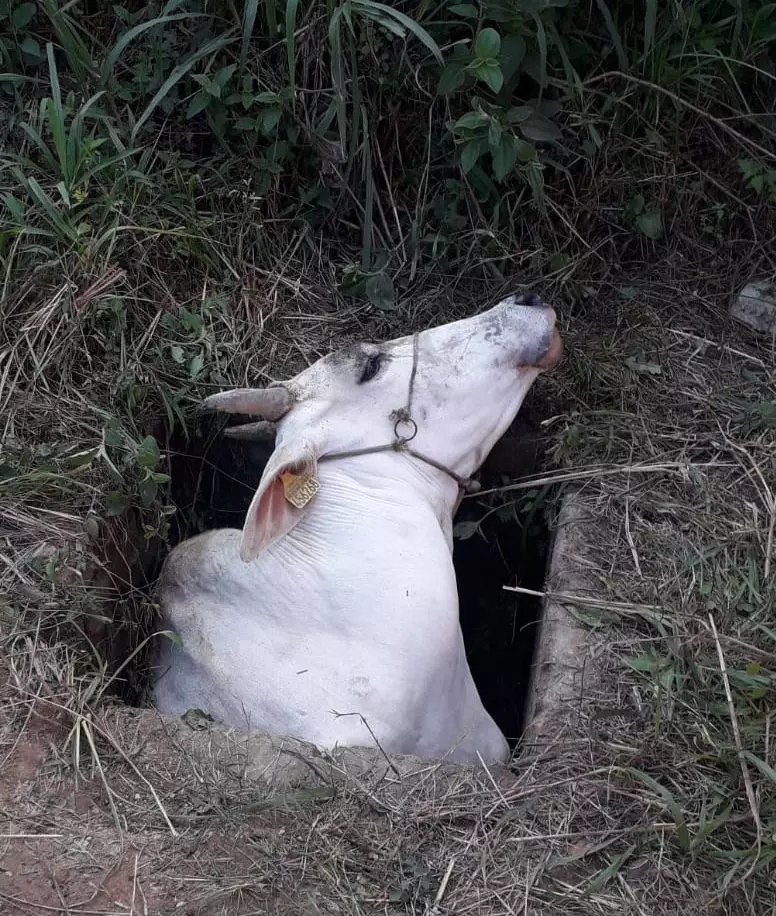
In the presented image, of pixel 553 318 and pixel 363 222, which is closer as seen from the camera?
pixel 553 318

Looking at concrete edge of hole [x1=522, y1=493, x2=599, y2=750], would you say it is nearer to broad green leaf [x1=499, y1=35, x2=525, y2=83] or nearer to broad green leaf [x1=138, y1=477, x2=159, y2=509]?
broad green leaf [x1=138, y1=477, x2=159, y2=509]

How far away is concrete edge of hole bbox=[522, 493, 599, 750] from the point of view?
300 cm

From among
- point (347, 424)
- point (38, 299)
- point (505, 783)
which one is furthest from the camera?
point (38, 299)

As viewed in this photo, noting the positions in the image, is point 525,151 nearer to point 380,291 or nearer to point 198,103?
point 380,291

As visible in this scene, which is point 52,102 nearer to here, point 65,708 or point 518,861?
point 65,708

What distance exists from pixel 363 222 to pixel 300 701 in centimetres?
200

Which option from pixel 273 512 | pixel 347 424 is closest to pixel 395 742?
pixel 273 512

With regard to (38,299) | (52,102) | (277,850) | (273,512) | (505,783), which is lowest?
(505,783)

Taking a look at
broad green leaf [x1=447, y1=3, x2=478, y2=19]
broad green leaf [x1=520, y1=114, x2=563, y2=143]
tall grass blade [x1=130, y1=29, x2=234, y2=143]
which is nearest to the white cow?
broad green leaf [x1=520, y1=114, x2=563, y2=143]

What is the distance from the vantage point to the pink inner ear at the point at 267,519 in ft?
9.70

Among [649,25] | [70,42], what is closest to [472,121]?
[649,25]

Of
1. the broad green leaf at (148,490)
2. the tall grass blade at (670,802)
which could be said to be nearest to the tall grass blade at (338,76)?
the broad green leaf at (148,490)

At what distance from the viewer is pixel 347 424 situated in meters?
3.25

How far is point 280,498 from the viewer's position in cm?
311
